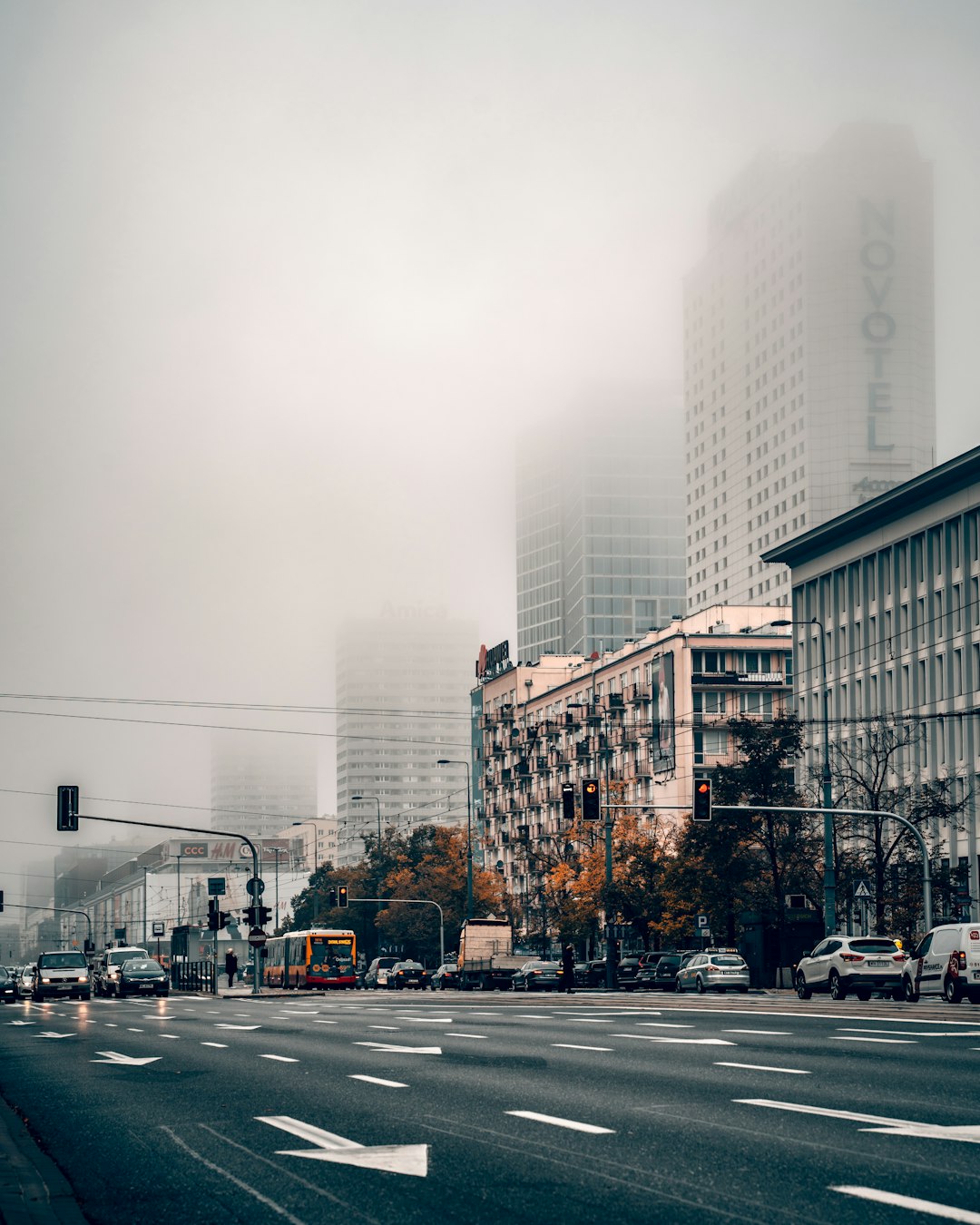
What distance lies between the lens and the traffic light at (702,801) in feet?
136

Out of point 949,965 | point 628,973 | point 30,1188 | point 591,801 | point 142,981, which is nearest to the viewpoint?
point 30,1188

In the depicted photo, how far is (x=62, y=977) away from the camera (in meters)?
59.8

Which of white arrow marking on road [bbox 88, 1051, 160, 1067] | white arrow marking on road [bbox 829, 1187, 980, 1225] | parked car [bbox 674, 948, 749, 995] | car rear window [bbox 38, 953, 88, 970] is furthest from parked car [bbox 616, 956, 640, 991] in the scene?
white arrow marking on road [bbox 829, 1187, 980, 1225]

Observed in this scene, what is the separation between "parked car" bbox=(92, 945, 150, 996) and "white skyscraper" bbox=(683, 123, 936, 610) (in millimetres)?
96421

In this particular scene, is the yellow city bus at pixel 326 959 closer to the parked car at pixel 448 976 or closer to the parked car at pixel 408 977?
the parked car at pixel 448 976

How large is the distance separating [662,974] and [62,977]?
22954 millimetres

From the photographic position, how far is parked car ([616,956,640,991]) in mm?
68938

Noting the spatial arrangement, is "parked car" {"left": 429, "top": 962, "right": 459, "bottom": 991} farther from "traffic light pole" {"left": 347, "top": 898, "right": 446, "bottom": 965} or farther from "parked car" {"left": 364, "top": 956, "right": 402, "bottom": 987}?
"traffic light pole" {"left": 347, "top": 898, "right": 446, "bottom": 965}

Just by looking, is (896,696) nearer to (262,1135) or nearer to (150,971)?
(150,971)

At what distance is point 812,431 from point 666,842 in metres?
94.2

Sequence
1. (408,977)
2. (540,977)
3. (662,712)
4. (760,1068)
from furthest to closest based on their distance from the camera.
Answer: (662,712), (408,977), (540,977), (760,1068)

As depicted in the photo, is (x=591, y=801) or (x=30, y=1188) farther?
(x=591, y=801)

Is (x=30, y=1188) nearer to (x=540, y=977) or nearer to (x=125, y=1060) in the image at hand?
(x=125, y=1060)

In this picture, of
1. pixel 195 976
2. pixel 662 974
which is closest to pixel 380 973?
pixel 195 976
